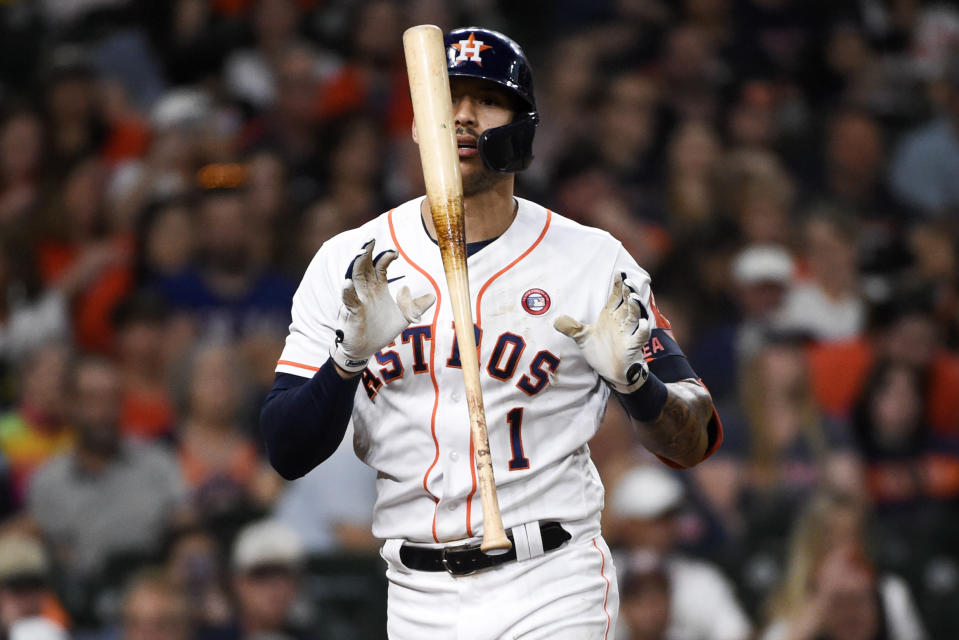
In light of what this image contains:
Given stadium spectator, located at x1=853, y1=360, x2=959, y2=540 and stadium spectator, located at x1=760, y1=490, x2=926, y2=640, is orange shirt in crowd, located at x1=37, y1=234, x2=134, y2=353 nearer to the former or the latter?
stadium spectator, located at x1=760, y1=490, x2=926, y2=640

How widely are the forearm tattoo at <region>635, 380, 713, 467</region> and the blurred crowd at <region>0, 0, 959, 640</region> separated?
2.01 meters

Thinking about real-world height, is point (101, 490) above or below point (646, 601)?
above

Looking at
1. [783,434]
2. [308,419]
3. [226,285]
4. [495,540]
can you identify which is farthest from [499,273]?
[226,285]

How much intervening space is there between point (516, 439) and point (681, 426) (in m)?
0.36

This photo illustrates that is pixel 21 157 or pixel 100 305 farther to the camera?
pixel 21 157

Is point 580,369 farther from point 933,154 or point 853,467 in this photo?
point 933,154

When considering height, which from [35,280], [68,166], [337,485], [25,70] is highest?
[25,70]

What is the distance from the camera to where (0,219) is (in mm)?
6781

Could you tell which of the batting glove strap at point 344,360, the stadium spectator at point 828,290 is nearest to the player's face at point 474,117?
the batting glove strap at point 344,360

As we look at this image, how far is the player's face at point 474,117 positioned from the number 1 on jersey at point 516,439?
0.52 meters

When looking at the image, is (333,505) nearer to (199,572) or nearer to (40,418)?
(199,572)

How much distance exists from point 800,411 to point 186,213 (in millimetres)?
2941

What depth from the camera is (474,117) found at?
317cm

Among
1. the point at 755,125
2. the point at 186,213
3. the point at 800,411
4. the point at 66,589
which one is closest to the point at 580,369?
the point at 66,589
